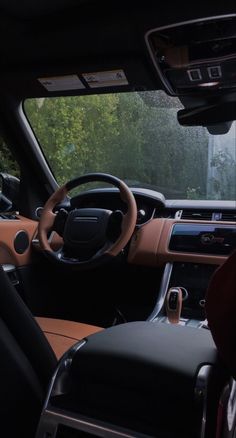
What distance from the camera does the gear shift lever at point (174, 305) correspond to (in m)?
1.84

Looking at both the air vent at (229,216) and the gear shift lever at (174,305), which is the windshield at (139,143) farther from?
the gear shift lever at (174,305)

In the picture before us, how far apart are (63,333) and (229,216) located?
3.17 ft

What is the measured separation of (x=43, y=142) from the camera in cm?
252

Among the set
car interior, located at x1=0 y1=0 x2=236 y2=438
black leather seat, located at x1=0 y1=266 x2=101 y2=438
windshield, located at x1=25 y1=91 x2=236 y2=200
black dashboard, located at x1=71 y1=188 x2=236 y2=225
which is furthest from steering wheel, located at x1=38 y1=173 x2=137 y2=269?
black leather seat, located at x1=0 y1=266 x2=101 y2=438

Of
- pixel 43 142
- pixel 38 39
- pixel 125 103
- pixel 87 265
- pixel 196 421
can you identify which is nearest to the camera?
pixel 196 421

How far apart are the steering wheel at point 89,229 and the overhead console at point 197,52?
529mm

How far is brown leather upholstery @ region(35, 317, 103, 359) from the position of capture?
1.42 m

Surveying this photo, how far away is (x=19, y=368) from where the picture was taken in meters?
0.83

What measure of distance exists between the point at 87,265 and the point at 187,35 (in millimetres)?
970

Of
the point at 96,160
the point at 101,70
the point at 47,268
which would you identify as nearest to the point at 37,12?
the point at 101,70

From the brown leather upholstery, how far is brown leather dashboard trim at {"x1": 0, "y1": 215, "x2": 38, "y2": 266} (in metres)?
0.51

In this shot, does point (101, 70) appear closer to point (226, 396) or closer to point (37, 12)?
point (37, 12)

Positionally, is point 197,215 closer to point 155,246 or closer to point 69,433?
point 155,246

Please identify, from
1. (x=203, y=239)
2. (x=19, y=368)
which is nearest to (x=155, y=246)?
(x=203, y=239)
